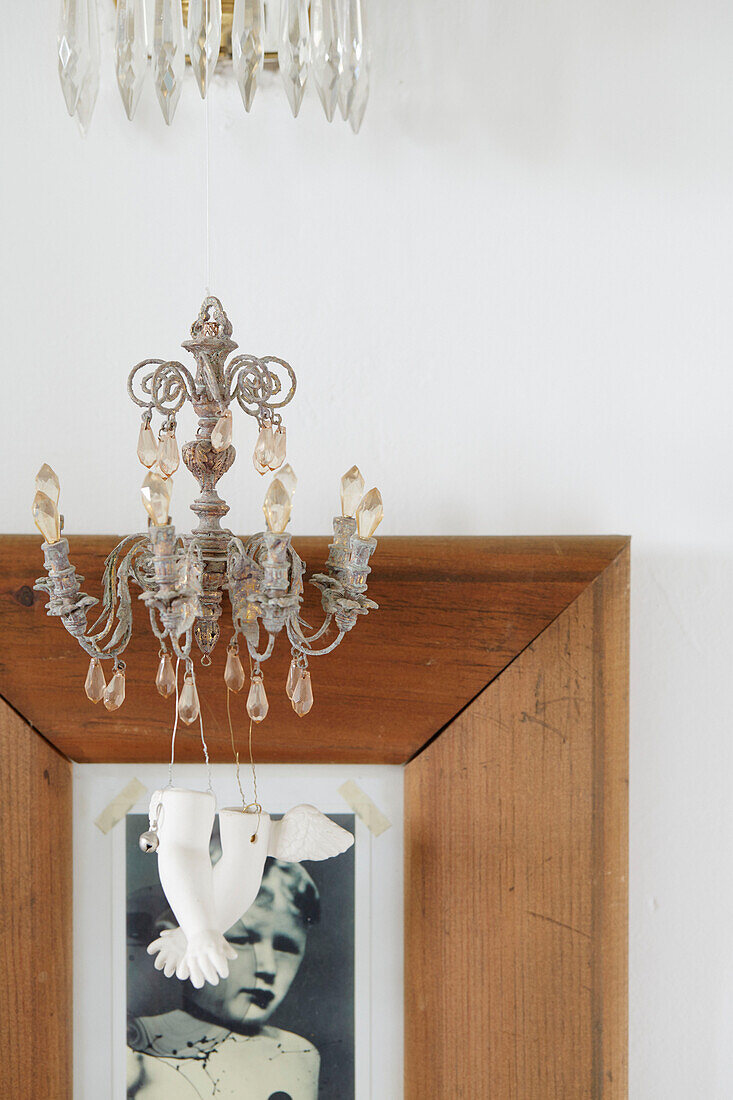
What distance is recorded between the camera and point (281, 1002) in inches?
24.6

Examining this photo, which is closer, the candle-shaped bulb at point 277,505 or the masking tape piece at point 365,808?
the candle-shaped bulb at point 277,505

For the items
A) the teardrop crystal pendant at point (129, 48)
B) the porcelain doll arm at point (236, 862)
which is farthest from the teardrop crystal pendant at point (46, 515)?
the teardrop crystal pendant at point (129, 48)

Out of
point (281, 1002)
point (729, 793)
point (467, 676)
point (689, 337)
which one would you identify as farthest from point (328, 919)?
point (689, 337)

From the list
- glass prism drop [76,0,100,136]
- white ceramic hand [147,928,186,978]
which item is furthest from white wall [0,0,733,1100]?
white ceramic hand [147,928,186,978]

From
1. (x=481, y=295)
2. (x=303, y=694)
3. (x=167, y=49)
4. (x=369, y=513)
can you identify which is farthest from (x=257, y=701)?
(x=167, y=49)

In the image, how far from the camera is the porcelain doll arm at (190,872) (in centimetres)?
50

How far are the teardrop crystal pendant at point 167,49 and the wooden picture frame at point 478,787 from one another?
361 mm

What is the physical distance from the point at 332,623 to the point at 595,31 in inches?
20.0

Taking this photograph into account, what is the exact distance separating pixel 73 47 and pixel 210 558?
0.39 metres

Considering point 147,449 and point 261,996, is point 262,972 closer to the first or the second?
point 261,996

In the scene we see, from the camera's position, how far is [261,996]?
625mm

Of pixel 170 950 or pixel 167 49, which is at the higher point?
pixel 167 49

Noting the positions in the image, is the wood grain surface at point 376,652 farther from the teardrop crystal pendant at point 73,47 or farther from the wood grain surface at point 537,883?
the teardrop crystal pendant at point 73,47

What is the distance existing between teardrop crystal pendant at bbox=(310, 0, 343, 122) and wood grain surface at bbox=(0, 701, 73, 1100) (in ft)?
1.69
